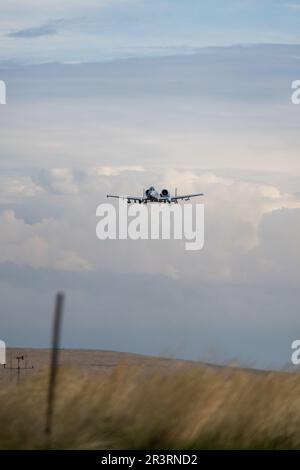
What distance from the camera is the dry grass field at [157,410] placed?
18.5 metres

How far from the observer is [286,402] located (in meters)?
20.3

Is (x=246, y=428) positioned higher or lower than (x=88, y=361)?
lower

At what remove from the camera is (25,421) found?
18547mm

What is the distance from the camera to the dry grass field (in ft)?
60.6

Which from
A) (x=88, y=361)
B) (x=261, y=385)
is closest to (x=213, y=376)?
(x=261, y=385)

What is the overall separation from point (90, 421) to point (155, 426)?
106 centimetres

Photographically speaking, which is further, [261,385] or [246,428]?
[261,385]

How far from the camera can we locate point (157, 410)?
19.5 m

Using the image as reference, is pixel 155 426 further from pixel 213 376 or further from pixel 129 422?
pixel 213 376
